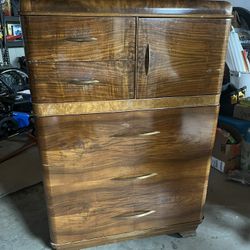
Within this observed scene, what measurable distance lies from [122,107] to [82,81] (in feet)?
0.53

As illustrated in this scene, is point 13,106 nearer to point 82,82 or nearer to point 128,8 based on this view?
point 82,82

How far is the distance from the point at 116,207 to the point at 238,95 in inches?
48.4

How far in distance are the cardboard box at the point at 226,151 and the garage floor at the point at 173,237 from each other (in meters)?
0.16

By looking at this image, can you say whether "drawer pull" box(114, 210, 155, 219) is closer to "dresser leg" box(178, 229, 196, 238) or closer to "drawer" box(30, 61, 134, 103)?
"dresser leg" box(178, 229, 196, 238)

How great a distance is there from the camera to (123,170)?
105cm

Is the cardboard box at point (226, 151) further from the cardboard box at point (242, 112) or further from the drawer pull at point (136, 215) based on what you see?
the drawer pull at point (136, 215)

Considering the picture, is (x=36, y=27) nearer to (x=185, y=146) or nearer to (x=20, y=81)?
(x=185, y=146)

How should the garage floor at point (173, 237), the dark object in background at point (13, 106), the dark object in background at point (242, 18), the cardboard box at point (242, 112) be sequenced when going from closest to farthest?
1. the garage floor at point (173, 237)
2. the cardboard box at point (242, 112)
3. the dark object in background at point (13, 106)
4. the dark object in background at point (242, 18)

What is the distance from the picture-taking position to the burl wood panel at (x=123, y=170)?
97cm

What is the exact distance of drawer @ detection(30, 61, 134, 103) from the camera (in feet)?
2.85

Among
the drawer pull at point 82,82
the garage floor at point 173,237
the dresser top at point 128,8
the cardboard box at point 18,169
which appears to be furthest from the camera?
the cardboard box at point 18,169

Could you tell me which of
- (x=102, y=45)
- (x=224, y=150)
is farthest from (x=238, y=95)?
(x=102, y=45)

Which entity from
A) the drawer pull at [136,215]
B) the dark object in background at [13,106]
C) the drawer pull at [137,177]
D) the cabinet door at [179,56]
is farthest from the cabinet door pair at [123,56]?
the dark object in background at [13,106]

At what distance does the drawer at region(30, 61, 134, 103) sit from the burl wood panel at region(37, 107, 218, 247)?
7cm
